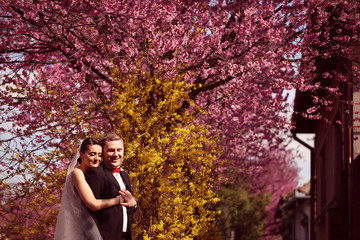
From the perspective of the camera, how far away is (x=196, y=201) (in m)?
7.44

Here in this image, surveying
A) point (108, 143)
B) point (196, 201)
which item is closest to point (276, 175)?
point (196, 201)

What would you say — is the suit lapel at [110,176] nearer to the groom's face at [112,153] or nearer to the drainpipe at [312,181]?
the groom's face at [112,153]

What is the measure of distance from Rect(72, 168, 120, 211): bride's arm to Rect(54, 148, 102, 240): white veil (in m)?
0.10

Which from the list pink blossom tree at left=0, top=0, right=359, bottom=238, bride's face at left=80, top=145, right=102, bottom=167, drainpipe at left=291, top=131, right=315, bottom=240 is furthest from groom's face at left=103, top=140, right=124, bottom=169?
drainpipe at left=291, top=131, right=315, bottom=240

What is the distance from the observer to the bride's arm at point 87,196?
4.77 m

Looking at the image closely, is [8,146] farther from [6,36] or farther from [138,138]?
[138,138]

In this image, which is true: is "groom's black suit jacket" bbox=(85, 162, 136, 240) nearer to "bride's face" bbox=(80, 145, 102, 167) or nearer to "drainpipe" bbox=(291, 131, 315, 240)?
"bride's face" bbox=(80, 145, 102, 167)

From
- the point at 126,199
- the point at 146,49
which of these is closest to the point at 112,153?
the point at 126,199

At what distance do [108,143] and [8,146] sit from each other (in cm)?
416

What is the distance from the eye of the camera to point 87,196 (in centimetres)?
477

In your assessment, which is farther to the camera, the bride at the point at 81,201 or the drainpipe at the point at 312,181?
the drainpipe at the point at 312,181

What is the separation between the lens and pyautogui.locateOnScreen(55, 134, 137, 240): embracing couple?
482 centimetres

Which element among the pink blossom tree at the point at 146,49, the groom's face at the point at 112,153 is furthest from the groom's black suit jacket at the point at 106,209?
the pink blossom tree at the point at 146,49

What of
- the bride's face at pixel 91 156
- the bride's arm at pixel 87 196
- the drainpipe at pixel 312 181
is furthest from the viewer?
the drainpipe at pixel 312 181
